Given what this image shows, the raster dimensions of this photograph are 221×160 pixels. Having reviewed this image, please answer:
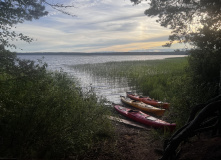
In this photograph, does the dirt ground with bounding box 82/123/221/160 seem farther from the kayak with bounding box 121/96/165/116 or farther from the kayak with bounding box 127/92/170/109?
the kayak with bounding box 127/92/170/109

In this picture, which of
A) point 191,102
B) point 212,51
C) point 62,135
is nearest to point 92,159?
point 62,135

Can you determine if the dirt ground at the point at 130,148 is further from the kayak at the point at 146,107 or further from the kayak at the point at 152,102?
the kayak at the point at 152,102

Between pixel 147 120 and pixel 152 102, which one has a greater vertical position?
pixel 152 102

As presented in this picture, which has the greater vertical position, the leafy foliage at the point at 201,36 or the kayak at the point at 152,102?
the leafy foliage at the point at 201,36

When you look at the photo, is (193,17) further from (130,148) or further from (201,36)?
(130,148)

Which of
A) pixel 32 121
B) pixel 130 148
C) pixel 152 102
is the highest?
pixel 32 121

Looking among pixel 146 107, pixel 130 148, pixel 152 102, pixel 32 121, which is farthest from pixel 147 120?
pixel 32 121

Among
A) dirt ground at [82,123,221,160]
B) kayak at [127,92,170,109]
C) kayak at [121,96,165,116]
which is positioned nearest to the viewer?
dirt ground at [82,123,221,160]

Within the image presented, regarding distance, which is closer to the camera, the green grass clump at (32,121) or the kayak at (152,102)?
the green grass clump at (32,121)

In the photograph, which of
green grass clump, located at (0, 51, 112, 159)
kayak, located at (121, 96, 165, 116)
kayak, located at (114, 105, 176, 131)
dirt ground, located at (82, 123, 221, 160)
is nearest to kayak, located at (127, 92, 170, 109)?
kayak, located at (121, 96, 165, 116)

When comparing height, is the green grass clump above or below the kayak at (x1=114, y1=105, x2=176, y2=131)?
above

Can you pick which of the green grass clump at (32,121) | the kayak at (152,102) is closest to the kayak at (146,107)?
→ the kayak at (152,102)

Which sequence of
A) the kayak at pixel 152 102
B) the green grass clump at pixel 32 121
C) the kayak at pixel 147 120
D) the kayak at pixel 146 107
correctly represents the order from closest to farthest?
the green grass clump at pixel 32 121 → the kayak at pixel 147 120 → the kayak at pixel 146 107 → the kayak at pixel 152 102

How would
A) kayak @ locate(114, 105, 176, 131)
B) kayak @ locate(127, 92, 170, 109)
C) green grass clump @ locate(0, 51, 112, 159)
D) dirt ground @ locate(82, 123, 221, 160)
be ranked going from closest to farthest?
1. green grass clump @ locate(0, 51, 112, 159)
2. dirt ground @ locate(82, 123, 221, 160)
3. kayak @ locate(114, 105, 176, 131)
4. kayak @ locate(127, 92, 170, 109)
